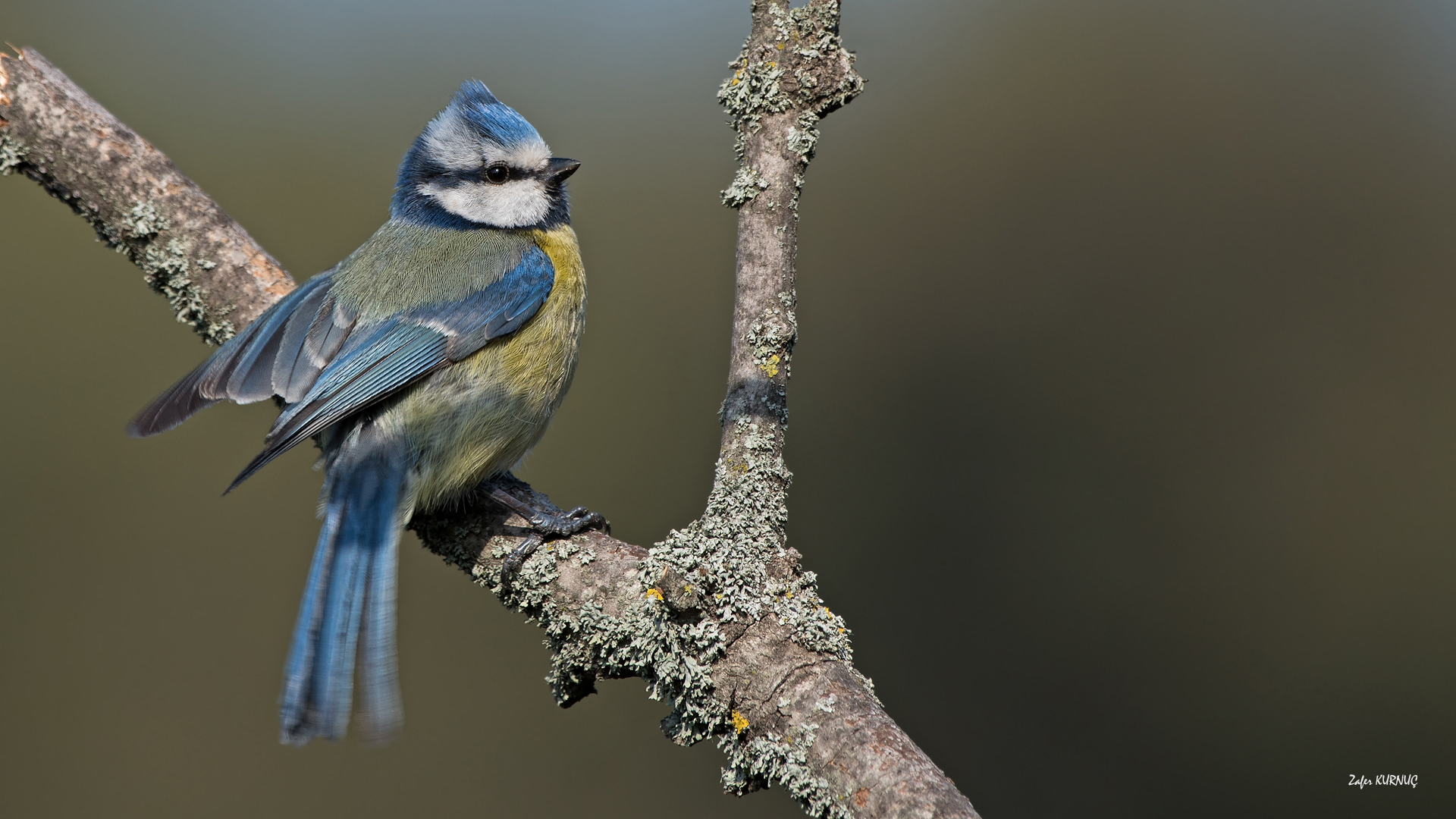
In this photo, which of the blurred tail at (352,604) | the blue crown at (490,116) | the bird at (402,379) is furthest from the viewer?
the blue crown at (490,116)

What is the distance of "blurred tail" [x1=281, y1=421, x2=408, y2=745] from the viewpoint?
1.87 meters

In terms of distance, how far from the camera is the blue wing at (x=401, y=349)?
2152 millimetres

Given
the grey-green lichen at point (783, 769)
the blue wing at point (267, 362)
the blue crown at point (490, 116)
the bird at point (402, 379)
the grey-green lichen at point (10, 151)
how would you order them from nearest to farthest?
the grey-green lichen at point (783, 769) < the bird at point (402, 379) < the blue wing at point (267, 362) < the grey-green lichen at point (10, 151) < the blue crown at point (490, 116)

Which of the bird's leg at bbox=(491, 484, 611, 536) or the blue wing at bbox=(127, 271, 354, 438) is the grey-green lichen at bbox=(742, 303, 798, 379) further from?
the blue wing at bbox=(127, 271, 354, 438)

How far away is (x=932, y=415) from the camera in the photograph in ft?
12.8

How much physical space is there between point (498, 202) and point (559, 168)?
199 mm

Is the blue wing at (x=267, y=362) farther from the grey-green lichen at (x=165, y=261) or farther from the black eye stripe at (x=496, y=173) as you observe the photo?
the black eye stripe at (x=496, y=173)

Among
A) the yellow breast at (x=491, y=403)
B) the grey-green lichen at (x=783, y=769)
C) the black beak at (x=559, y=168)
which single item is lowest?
the grey-green lichen at (x=783, y=769)

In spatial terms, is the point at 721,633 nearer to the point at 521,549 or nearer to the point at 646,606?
the point at 646,606

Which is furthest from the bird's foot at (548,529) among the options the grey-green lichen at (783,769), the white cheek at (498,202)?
the white cheek at (498,202)

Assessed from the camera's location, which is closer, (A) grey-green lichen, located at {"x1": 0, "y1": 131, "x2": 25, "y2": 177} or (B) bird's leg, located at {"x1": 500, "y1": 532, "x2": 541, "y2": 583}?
(B) bird's leg, located at {"x1": 500, "y1": 532, "x2": 541, "y2": 583}

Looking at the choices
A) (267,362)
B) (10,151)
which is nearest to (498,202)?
(267,362)

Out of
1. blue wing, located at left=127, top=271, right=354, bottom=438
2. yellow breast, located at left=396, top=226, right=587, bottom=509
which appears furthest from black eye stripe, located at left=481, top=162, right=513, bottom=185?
blue wing, located at left=127, top=271, right=354, bottom=438

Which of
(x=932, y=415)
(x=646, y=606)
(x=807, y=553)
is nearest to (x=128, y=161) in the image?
(x=646, y=606)
